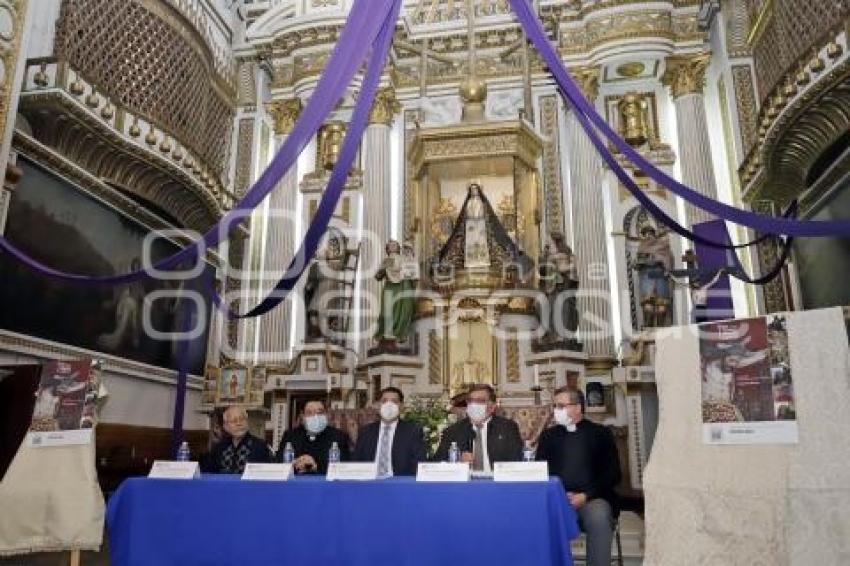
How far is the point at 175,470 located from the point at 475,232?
6793mm

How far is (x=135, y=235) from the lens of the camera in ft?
29.7

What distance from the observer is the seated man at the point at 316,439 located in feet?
16.3

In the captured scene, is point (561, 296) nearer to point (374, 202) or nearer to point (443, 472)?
point (374, 202)

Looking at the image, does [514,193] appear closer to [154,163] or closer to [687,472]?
[154,163]

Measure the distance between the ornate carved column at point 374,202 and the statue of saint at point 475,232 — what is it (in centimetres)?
173

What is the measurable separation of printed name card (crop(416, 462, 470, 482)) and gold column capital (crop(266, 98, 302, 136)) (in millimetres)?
9809

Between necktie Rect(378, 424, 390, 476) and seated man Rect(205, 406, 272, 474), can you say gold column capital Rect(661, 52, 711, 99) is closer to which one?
necktie Rect(378, 424, 390, 476)

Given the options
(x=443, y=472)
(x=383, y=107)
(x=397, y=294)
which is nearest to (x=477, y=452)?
(x=443, y=472)

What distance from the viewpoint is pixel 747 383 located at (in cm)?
289

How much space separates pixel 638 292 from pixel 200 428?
734 centimetres

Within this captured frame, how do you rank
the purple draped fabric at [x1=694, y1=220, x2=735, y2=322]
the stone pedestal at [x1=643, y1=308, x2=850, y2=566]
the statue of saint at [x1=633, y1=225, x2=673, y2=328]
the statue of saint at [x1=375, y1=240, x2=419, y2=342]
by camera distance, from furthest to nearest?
the statue of saint at [x1=375, y1=240, x2=419, y2=342]
the statue of saint at [x1=633, y1=225, x2=673, y2=328]
the purple draped fabric at [x1=694, y1=220, x2=735, y2=322]
the stone pedestal at [x1=643, y1=308, x2=850, y2=566]

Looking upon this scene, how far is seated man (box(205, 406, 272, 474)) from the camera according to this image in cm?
494

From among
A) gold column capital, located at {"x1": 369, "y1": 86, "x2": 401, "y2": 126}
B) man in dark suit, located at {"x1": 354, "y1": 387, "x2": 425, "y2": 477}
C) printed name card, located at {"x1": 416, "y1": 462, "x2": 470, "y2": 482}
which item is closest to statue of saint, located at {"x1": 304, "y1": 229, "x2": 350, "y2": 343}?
gold column capital, located at {"x1": 369, "y1": 86, "x2": 401, "y2": 126}

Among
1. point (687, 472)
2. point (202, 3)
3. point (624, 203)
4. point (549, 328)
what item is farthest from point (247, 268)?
point (687, 472)
